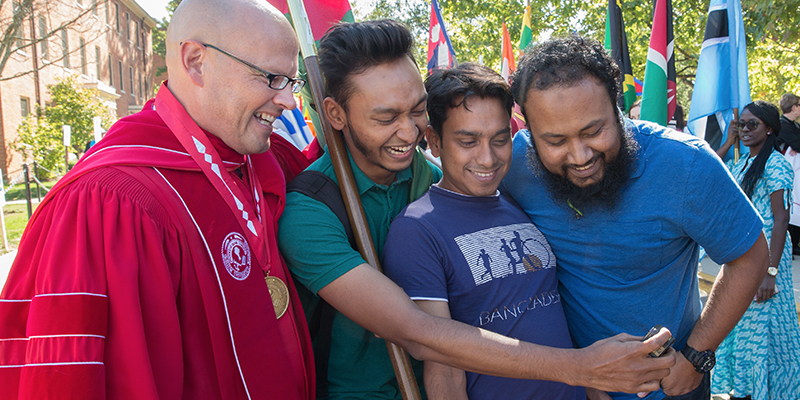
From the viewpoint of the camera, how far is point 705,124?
478cm

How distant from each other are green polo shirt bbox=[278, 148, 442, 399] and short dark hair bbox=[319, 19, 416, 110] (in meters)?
0.33

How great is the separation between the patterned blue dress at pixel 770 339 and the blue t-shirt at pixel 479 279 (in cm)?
294

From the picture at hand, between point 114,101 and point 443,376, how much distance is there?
36432 millimetres

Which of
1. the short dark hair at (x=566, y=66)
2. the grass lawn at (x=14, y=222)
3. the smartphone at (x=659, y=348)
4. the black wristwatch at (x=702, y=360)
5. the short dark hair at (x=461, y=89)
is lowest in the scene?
the grass lawn at (x=14, y=222)

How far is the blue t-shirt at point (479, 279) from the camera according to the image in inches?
74.4

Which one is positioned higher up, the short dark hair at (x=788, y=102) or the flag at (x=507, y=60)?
the flag at (x=507, y=60)

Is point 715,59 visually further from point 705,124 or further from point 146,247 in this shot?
point 146,247

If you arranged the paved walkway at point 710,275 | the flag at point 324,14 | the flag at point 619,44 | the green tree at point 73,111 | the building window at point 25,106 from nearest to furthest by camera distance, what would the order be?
the flag at point 324,14 < the flag at point 619,44 < the paved walkway at point 710,275 < the green tree at point 73,111 < the building window at point 25,106

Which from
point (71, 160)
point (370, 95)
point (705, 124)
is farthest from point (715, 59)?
point (71, 160)

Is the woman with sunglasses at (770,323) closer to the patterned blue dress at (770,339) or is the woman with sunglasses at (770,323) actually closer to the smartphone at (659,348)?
the patterned blue dress at (770,339)

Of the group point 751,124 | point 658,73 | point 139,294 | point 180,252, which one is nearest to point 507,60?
point 658,73

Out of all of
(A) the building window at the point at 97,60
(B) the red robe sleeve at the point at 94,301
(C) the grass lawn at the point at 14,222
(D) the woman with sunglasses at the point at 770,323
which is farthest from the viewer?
(A) the building window at the point at 97,60

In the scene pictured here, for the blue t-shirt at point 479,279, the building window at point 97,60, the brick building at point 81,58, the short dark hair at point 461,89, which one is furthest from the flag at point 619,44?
the building window at point 97,60

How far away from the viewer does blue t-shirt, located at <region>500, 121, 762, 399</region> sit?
6.42 feet
